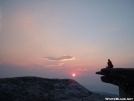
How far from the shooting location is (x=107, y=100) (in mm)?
5172

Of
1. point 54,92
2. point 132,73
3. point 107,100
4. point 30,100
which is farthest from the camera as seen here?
point 54,92

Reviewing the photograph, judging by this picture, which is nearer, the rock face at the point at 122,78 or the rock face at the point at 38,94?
the rock face at the point at 122,78

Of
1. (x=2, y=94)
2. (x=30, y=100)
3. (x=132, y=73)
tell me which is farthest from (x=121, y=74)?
(x=2, y=94)

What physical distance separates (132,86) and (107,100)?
1.28 metres

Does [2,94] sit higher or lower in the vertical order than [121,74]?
lower

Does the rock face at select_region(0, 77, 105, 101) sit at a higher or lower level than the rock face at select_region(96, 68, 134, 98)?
lower

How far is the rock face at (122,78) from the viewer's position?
4469 millimetres

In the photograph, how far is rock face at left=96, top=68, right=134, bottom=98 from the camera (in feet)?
14.7

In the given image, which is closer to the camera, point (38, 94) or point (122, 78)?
point (122, 78)

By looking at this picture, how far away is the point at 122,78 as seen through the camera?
4809mm

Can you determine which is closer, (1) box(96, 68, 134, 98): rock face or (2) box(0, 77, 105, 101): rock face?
(1) box(96, 68, 134, 98): rock face

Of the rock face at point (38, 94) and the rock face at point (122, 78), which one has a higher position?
the rock face at point (122, 78)

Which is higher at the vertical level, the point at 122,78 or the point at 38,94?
the point at 122,78

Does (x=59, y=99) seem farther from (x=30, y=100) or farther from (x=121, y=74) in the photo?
(x=121, y=74)
